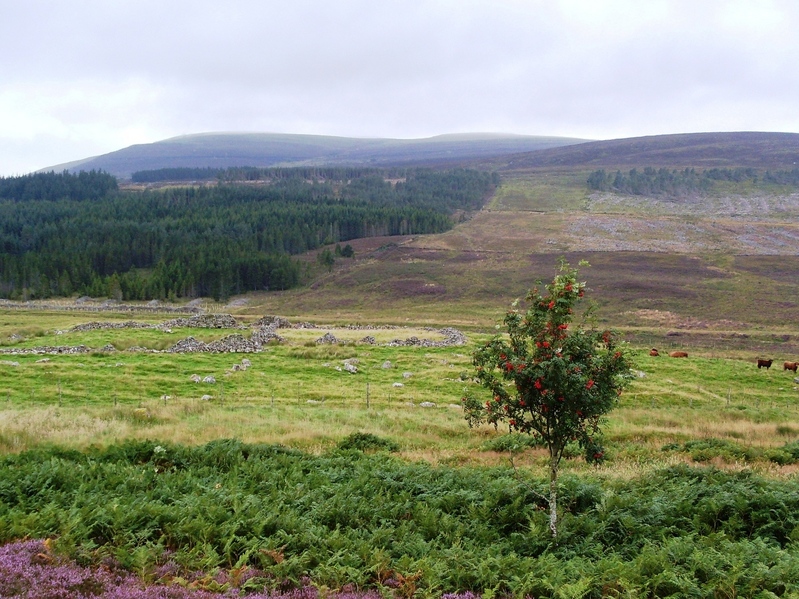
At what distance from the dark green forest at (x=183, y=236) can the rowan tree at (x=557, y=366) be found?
309ft

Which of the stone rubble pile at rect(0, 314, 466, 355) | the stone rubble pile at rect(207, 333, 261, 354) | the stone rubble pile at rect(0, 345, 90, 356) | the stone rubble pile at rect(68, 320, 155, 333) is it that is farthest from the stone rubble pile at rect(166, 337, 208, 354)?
the stone rubble pile at rect(68, 320, 155, 333)

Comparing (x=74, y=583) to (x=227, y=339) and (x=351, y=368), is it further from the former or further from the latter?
(x=227, y=339)

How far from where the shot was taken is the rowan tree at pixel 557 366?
10820 mm

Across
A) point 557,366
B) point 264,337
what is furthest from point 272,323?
point 557,366

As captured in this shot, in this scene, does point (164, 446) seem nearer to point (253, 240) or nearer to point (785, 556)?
point (785, 556)

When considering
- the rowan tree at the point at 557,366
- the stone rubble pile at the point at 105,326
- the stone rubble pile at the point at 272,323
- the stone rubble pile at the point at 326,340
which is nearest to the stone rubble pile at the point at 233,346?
the stone rubble pile at the point at 326,340

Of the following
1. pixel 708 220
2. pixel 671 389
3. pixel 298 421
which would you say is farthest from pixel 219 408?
pixel 708 220

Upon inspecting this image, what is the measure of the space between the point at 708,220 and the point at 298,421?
149m

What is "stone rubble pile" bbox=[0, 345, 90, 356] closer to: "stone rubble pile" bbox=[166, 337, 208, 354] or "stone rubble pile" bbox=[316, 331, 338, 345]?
"stone rubble pile" bbox=[166, 337, 208, 354]

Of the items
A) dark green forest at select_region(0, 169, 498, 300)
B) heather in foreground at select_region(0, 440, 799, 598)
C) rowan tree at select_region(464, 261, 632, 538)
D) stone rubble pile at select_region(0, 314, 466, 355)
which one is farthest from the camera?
dark green forest at select_region(0, 169, 498, 300)

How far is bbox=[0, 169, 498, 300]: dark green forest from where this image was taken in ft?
336

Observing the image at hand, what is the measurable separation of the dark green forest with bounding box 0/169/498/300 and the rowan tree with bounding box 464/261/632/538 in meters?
94.1

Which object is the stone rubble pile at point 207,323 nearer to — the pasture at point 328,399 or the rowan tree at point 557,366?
the pasture at point 328,399

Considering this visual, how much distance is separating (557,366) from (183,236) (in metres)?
132
